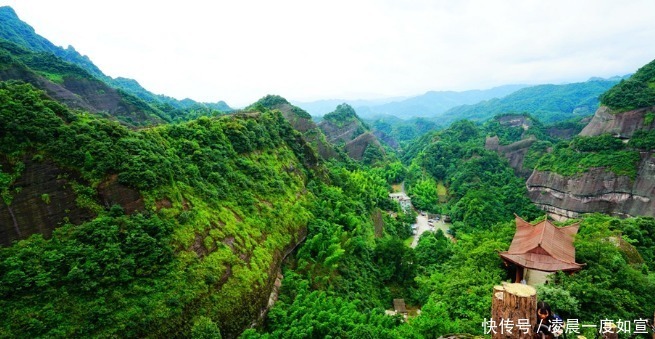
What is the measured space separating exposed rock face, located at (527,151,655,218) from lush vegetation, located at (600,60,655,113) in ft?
20.7

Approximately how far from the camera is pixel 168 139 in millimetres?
18234

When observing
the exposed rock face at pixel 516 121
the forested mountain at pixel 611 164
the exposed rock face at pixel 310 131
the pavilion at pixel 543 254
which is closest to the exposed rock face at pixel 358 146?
the exposed rock face at pixel 310 131

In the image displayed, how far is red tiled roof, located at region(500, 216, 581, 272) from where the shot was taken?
533 inches

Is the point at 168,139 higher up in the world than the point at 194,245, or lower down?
higher up

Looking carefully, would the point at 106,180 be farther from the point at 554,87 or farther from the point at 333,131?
the point at 554,87

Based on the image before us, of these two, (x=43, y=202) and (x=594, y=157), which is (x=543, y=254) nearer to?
(x=43, y=202)

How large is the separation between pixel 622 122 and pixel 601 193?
8.87 meters

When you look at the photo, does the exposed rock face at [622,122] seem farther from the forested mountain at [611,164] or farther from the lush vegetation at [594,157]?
the lush vegetation at [594,157]

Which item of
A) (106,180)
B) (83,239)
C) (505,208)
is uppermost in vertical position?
(106,180)

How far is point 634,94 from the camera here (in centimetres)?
3819

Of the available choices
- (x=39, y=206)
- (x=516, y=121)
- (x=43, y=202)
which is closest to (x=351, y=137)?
(x=516, y=121)

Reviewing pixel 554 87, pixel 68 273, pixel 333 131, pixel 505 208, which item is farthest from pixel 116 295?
pixel 554 87

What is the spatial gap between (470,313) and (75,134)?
15.7 m

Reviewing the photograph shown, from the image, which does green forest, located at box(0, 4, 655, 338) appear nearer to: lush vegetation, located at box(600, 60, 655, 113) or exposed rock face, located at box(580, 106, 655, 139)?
exposed rock face, located at box(580, 106, 655, 139)
